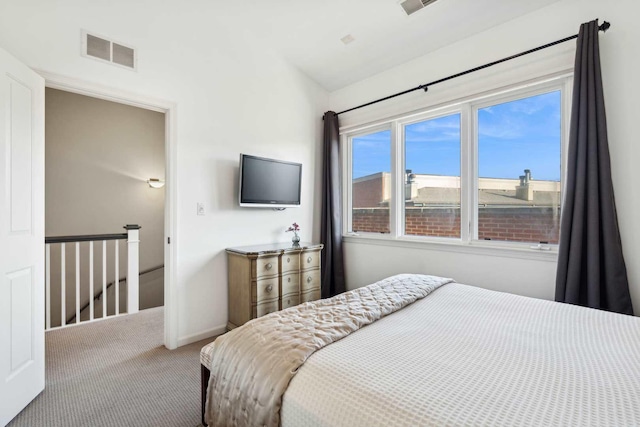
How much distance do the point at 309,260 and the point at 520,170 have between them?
213 cm

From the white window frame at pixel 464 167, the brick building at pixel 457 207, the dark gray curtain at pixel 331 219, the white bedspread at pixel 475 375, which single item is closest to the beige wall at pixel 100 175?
the dark gray curtain at pixel 331 219

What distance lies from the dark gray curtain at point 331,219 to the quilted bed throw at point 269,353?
2047mm

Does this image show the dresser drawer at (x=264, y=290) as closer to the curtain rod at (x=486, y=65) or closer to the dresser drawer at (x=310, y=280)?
the dresser drawer at (x=310, y=280)

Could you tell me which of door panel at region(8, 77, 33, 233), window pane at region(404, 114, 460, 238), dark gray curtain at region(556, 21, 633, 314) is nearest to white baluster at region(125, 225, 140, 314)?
door panel at region(8, 77, 33, 233)

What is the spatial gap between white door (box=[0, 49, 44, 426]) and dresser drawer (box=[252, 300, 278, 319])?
1452 millimetres

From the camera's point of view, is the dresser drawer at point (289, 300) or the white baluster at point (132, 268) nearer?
the dresser drawer at point (289, 300)

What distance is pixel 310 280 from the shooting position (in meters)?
3.29

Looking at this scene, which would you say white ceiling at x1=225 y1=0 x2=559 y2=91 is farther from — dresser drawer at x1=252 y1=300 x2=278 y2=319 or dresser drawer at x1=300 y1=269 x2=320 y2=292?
dresser drawer at x1=252 y1=300 x2=278 y2=319

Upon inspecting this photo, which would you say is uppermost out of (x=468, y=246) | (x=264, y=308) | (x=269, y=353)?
(x=468, y=246)

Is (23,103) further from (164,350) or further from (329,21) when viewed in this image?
(329,21)

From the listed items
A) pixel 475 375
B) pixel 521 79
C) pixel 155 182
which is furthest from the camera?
pixel 155 182

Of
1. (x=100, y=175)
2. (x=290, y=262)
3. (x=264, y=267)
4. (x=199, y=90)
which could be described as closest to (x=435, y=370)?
(x=264, y=267)

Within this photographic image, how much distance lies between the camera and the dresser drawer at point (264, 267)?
277 cm

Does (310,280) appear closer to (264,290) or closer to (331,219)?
(264,290)
